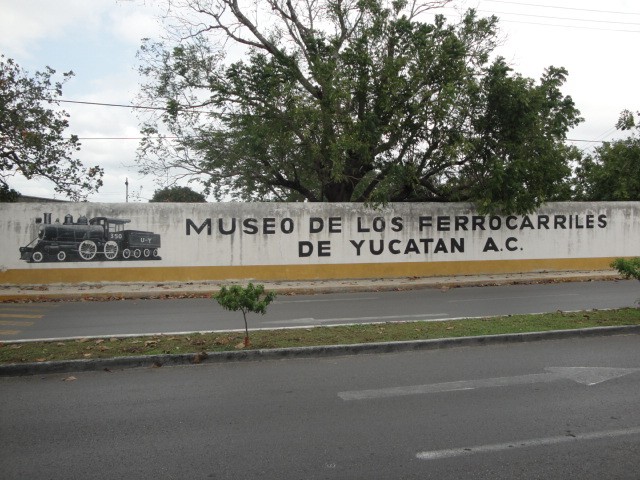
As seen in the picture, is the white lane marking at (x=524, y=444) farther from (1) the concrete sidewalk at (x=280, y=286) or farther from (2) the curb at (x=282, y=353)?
(1) the concrete sidewalk at (x=280, y=286)

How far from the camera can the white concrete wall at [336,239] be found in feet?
55.2

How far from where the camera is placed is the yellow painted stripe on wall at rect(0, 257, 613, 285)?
16578 millimetres

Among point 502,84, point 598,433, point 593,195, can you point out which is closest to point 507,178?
point 502,84

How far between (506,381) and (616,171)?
22.1 metres

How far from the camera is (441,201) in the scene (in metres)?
20.7

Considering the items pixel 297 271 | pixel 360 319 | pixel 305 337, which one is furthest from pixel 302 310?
pixel 297 271

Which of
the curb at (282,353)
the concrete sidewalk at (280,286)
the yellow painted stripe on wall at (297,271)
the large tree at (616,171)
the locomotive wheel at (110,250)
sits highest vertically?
the large tree at (616,171)

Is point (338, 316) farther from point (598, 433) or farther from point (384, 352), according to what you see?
point (598, 433)

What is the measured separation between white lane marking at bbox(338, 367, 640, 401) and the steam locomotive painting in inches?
491

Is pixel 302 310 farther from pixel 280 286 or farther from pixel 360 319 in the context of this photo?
pixel 280 286

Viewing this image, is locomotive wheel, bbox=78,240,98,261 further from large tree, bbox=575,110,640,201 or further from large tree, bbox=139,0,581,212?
large tree, bbox=575,110,640,201

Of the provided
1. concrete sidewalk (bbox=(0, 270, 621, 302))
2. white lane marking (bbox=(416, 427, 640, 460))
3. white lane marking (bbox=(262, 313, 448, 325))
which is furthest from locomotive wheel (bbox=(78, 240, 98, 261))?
white lane marking (bbox=(416, 427, 640, 460))

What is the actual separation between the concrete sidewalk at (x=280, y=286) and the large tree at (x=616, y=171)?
22.2 ft

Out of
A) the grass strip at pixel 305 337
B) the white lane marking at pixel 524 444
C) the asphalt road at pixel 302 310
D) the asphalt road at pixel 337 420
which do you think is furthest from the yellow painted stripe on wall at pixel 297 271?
the white lane marking at pixel 524 444
